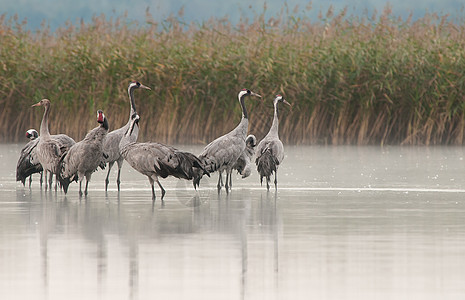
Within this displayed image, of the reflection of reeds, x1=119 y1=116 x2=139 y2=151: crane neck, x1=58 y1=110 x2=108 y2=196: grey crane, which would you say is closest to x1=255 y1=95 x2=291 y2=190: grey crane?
x1=119 y1=116 x2=139 y2=151: crane neck

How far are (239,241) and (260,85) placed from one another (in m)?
13.5

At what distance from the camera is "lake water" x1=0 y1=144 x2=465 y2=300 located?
574 centimetres

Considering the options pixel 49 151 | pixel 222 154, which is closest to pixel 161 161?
pixel 222 154

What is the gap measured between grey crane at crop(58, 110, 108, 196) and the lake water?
258mm

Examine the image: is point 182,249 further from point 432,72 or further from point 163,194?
point 432,72

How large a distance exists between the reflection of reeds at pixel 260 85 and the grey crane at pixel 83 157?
9165mm

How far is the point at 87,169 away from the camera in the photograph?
11422mm

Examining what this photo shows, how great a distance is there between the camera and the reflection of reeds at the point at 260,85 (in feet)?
67.5

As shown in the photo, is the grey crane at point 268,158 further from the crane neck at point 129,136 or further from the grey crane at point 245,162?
the crane neck at point 129,136

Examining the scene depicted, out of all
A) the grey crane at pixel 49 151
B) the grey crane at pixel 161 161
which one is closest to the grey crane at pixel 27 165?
the grey crane at pixel 49 151

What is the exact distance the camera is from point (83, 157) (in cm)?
1130

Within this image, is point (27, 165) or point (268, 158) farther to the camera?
point (27, 165)

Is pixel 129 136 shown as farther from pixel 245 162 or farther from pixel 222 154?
pixel 245 162

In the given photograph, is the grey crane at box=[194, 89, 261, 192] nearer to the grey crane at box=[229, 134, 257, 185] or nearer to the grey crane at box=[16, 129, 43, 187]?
the grey crane at box=[229, 134, 257, 185]
